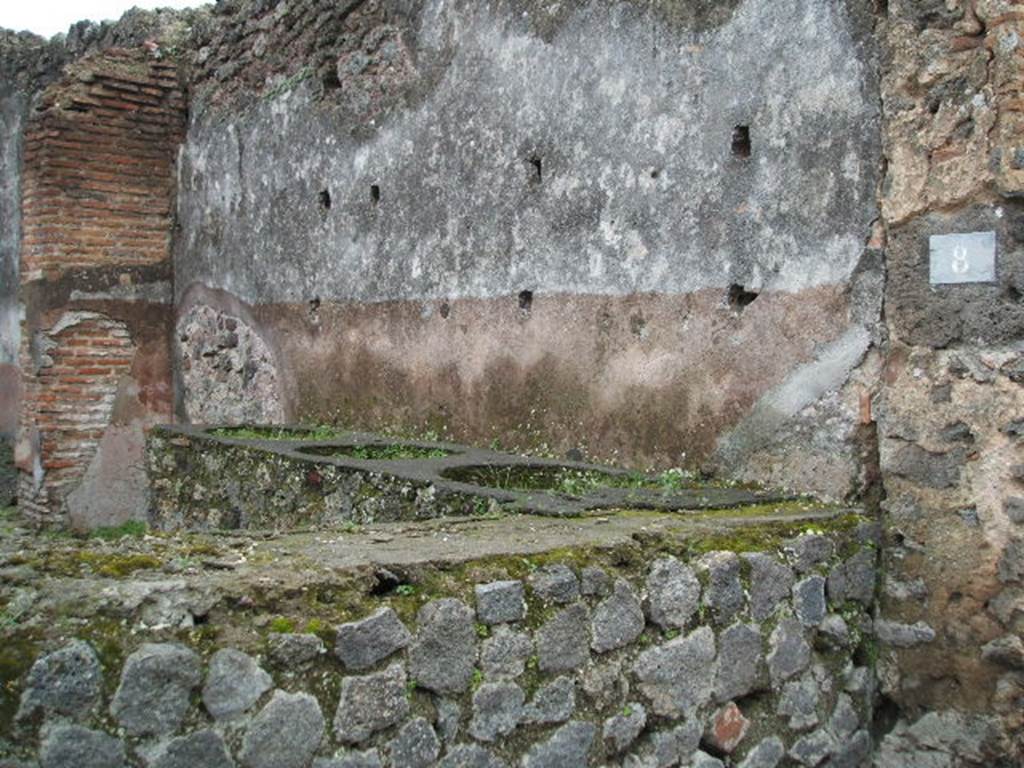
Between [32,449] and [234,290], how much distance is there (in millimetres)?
1803

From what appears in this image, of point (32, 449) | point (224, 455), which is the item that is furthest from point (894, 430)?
point (32, 449)

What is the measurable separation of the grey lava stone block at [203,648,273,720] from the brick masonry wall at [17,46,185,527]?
6049 mm

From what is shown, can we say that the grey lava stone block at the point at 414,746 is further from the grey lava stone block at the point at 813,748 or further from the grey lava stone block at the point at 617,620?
the grey lava stone block at the point at 813,748

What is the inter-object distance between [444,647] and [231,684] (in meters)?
0.48

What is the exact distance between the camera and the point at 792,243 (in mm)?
3879

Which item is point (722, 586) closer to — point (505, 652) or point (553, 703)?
point (553, 703)

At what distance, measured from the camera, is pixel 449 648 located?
7.68 feet

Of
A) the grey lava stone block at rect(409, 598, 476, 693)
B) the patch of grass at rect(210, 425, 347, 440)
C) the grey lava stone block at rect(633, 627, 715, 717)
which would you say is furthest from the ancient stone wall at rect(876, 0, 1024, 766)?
the patch of grass at rect(210, 425, 347, 440)

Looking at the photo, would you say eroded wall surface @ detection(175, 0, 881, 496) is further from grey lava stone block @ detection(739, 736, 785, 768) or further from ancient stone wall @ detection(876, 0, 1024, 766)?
grey lava stone block @ detection(739, 736, 785, 768)

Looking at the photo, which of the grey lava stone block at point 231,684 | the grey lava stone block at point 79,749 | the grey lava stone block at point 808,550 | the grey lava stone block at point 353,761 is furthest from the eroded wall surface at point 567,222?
the grey lava stone block at point 79,749

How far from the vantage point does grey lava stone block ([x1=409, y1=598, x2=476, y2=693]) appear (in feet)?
7.53

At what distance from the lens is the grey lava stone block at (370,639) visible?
218cm

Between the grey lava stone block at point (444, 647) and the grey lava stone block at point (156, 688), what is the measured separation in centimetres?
48

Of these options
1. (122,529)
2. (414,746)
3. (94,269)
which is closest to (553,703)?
(414,746)
